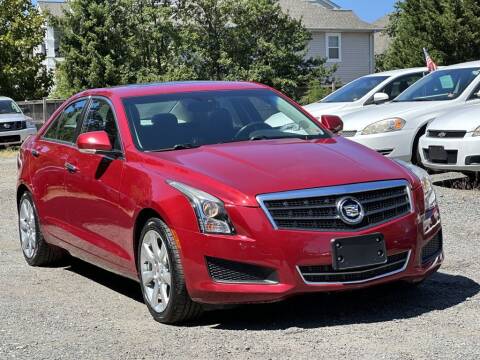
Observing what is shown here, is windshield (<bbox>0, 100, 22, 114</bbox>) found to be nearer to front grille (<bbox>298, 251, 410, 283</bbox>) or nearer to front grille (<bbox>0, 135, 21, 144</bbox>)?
front grille (<bbox>0, 135, 21, 144</bbox>)

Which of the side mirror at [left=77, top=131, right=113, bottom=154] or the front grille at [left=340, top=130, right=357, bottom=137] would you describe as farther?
the front grille at [left=340, top=130, right=357, bottom=137]

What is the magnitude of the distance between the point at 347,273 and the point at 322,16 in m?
42.0

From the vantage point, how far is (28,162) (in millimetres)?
7793

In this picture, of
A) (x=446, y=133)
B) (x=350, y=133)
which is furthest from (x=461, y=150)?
(x=350, y=133)

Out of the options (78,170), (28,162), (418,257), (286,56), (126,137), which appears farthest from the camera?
(286,56)

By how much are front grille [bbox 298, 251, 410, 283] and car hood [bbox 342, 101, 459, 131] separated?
7.17m

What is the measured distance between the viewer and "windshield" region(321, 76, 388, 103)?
15.6 m

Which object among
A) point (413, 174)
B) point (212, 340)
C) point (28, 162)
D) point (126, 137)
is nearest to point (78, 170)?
point (126, 137)

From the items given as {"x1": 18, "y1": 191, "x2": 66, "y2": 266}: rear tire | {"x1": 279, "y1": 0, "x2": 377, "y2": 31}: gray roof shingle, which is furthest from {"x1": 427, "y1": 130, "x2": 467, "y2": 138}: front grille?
{"x1": 279, "y1": 0, "x2": 377, "y2": 31}: gray roof shingle

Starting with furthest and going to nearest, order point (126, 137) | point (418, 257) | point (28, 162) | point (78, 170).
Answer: point (28, 162)
point (78, 170)
point (126, 137)
point (418, 257)

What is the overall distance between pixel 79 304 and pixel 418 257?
101 inches

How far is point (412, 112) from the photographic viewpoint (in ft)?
40.6

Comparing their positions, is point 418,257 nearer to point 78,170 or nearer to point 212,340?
point 212,340

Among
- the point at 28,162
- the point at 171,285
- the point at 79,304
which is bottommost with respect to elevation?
the point at 79,304
